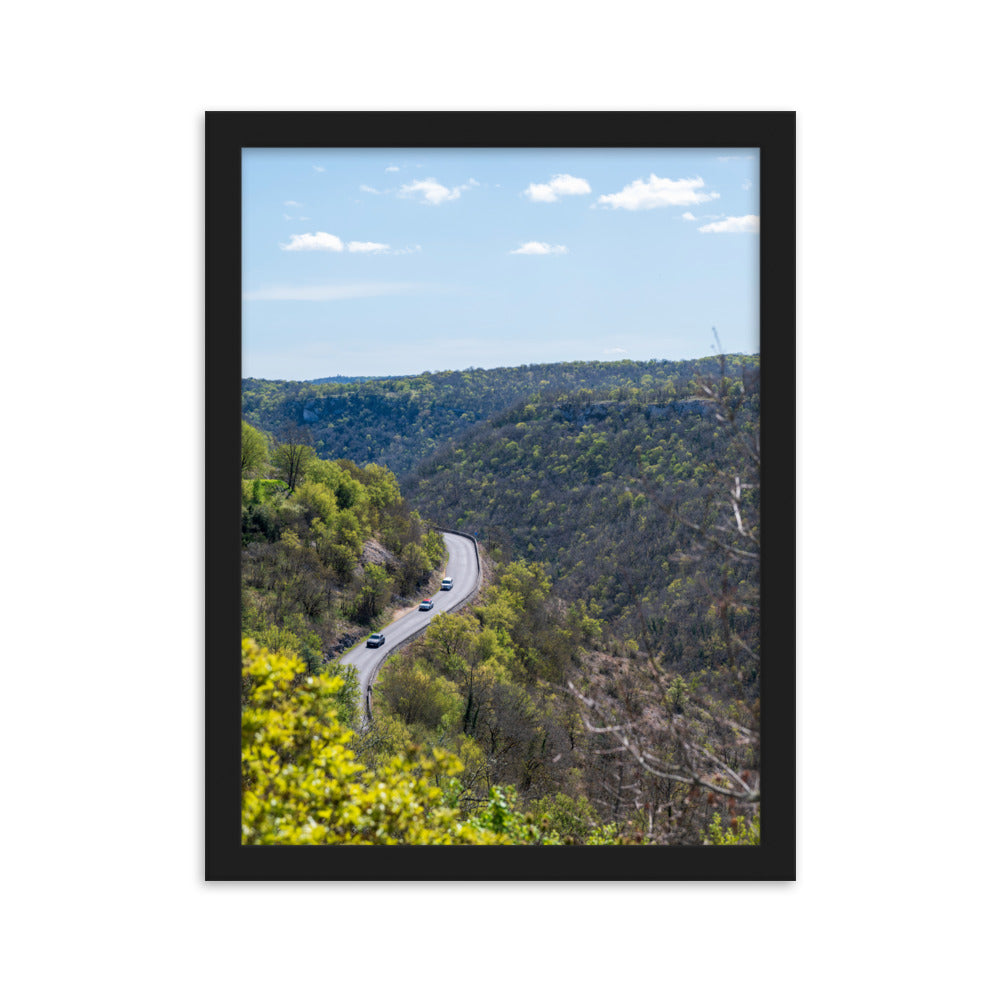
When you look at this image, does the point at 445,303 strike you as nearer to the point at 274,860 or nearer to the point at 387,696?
the point at 274,860

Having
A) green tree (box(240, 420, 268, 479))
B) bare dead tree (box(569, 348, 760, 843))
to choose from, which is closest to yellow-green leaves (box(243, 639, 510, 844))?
bare dead tree (box(569, 348, 760, 843))

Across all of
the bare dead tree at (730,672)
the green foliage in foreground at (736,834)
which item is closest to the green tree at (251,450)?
the bare dead tree at (730,672)

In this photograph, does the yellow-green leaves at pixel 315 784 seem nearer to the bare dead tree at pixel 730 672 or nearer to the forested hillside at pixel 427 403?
the bare dead tree at pixel 730 672

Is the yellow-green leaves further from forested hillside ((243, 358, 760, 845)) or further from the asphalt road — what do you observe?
the asphalt road

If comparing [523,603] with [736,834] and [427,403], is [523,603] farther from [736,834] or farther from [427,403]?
[736,834]
